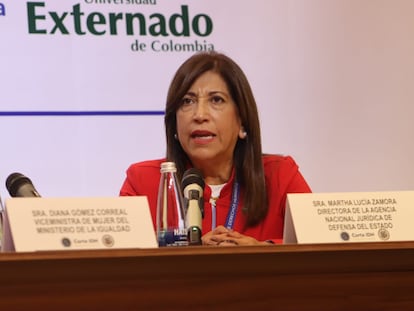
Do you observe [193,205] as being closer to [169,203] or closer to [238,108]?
[169,203]

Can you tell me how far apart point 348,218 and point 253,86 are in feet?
6.02

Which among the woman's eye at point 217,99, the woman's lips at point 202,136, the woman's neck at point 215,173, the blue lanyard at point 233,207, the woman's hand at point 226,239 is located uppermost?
the woman's eye at point 217,99

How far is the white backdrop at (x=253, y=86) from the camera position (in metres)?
3.46

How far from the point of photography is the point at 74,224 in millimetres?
1767

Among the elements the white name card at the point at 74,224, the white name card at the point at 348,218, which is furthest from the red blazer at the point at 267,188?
the white name card at the point at 74,224

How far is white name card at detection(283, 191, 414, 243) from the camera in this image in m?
1.90

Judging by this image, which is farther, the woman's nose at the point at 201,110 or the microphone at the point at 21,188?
the woman's nose at the point at 201,110

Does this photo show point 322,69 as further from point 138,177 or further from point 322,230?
point 322,230

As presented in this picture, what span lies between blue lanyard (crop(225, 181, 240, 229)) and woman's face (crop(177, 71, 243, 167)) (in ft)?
0.41

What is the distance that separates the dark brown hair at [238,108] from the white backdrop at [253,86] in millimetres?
566

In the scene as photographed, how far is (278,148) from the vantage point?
12.2 ft

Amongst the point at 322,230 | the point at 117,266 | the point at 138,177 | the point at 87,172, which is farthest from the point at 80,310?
the point at 87,172

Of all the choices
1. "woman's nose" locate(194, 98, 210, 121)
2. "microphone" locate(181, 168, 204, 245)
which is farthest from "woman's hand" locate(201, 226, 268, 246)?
"woman's nose" locate(194, 98, 210, 121)

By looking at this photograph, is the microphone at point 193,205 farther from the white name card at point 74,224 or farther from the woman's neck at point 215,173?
the woman's neck at point 215,173
